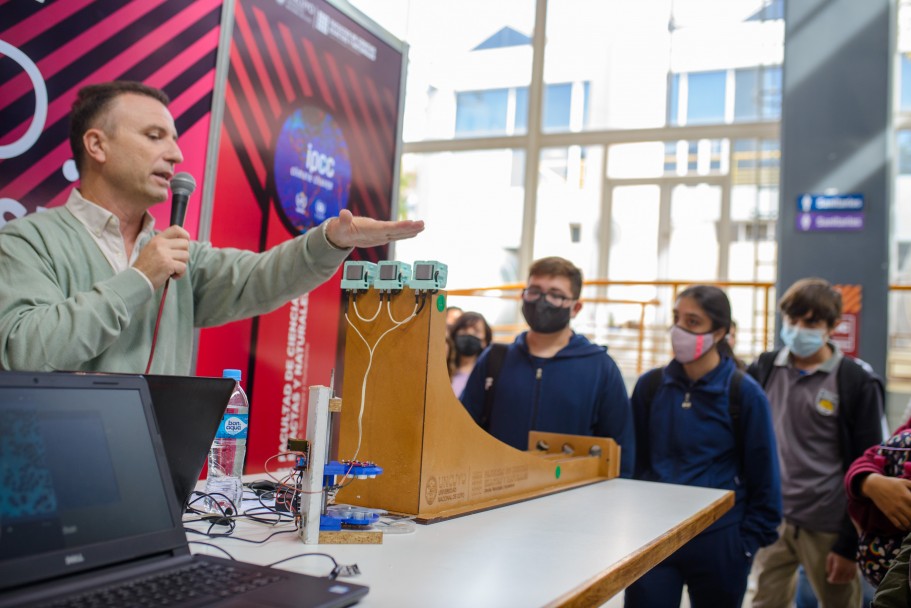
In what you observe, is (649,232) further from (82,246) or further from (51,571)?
(51,571)

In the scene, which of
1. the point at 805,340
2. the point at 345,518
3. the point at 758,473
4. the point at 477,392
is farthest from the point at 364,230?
the point at 805,340

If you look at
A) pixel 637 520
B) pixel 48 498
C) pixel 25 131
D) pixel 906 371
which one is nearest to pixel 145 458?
pixel 48 498

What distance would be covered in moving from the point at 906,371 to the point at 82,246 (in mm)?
6628

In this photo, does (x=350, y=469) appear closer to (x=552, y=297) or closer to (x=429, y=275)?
(x=429, y=275)

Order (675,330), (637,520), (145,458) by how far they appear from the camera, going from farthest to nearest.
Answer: (675,330) → (637,520) → (145,458)

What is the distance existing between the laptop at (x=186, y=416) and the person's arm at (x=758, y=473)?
70.8 inches

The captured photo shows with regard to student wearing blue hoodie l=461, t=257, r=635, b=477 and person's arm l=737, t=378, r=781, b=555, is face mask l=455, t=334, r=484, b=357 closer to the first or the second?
student wearing blue hoodie l=461, t=257, r=635, b=477

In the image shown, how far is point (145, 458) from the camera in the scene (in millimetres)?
985

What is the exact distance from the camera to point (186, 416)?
3.75 feet

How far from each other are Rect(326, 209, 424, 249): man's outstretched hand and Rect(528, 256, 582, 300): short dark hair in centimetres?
123

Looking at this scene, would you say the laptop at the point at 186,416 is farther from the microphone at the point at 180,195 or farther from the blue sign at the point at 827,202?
the blue sign at the point at 827,202

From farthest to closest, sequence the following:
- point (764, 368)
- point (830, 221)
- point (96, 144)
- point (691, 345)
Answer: point (830, 221) → point (764, 368) → point (691, 345) → point (96, 144)

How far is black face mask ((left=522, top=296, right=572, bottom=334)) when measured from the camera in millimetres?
2751

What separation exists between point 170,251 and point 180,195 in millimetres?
149
